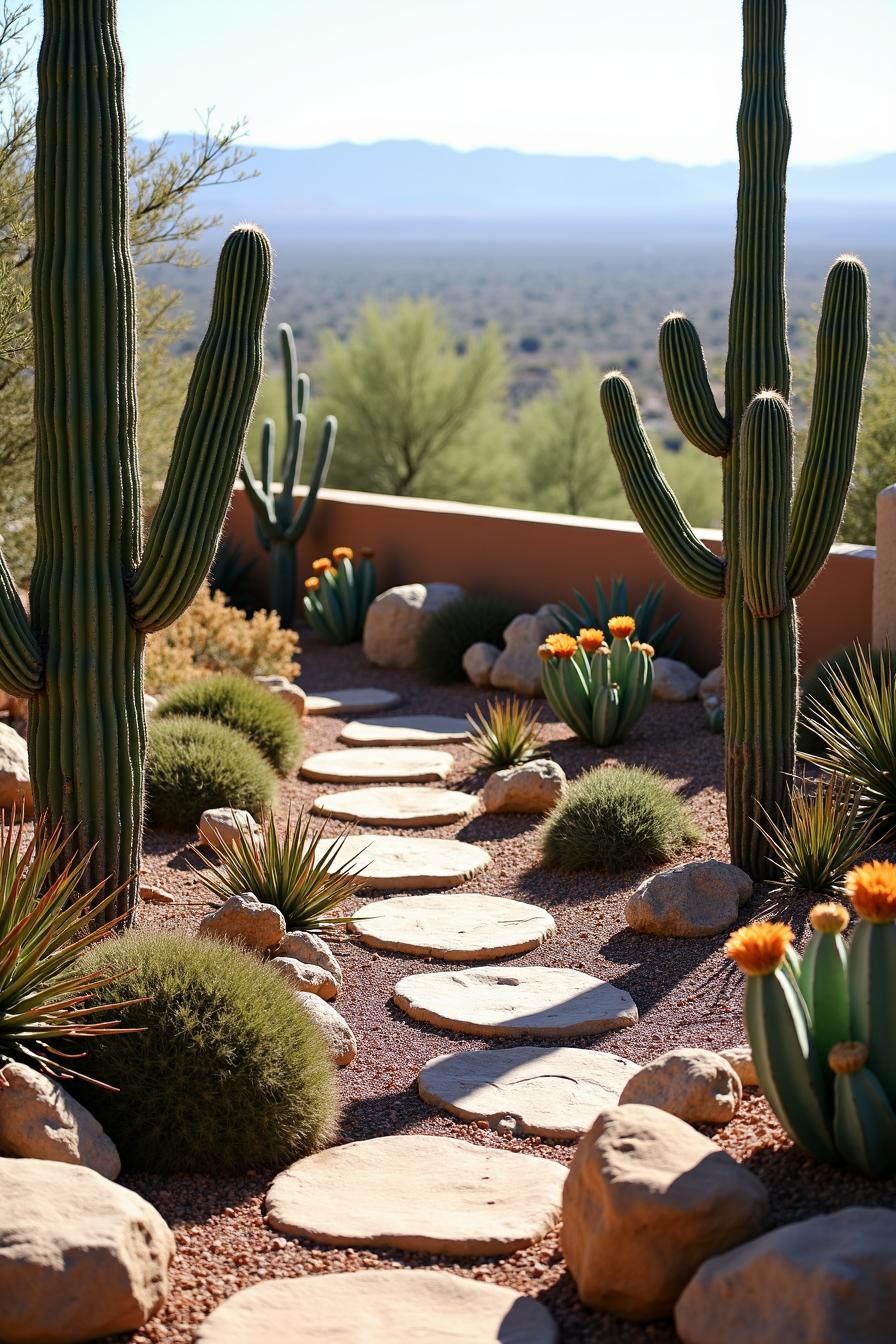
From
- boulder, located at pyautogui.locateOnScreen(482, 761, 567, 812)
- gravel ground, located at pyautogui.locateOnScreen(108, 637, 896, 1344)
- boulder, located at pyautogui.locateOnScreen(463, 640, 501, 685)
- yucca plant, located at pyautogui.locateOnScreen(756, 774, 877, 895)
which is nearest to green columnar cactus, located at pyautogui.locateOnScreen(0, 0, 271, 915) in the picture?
gravel ground, located at pyautogui.locateOnScreen(108, 637, 896, 1344)

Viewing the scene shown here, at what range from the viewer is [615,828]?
6863 mm

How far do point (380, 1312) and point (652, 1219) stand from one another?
66cm

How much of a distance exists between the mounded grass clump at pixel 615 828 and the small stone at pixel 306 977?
5.75ft

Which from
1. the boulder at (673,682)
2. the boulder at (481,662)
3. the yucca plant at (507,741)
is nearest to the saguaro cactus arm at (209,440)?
the yucca plant at (507,741)

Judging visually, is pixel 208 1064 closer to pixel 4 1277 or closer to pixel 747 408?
pixel 4 1277

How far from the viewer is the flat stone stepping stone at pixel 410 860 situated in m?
6.84

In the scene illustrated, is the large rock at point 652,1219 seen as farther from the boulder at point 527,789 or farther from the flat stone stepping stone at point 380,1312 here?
the boulder at point 527,789

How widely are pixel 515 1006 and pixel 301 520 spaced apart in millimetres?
8003

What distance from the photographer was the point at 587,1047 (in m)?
5.17

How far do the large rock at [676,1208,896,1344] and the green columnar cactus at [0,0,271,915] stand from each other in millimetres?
2989

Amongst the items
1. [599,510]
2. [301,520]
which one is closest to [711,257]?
[599,510]

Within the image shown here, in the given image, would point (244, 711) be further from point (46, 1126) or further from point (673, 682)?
point (46, 1126)

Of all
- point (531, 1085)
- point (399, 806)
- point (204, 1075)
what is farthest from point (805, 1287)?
point (399, 806)

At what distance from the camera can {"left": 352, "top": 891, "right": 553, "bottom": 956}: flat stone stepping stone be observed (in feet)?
19.8
